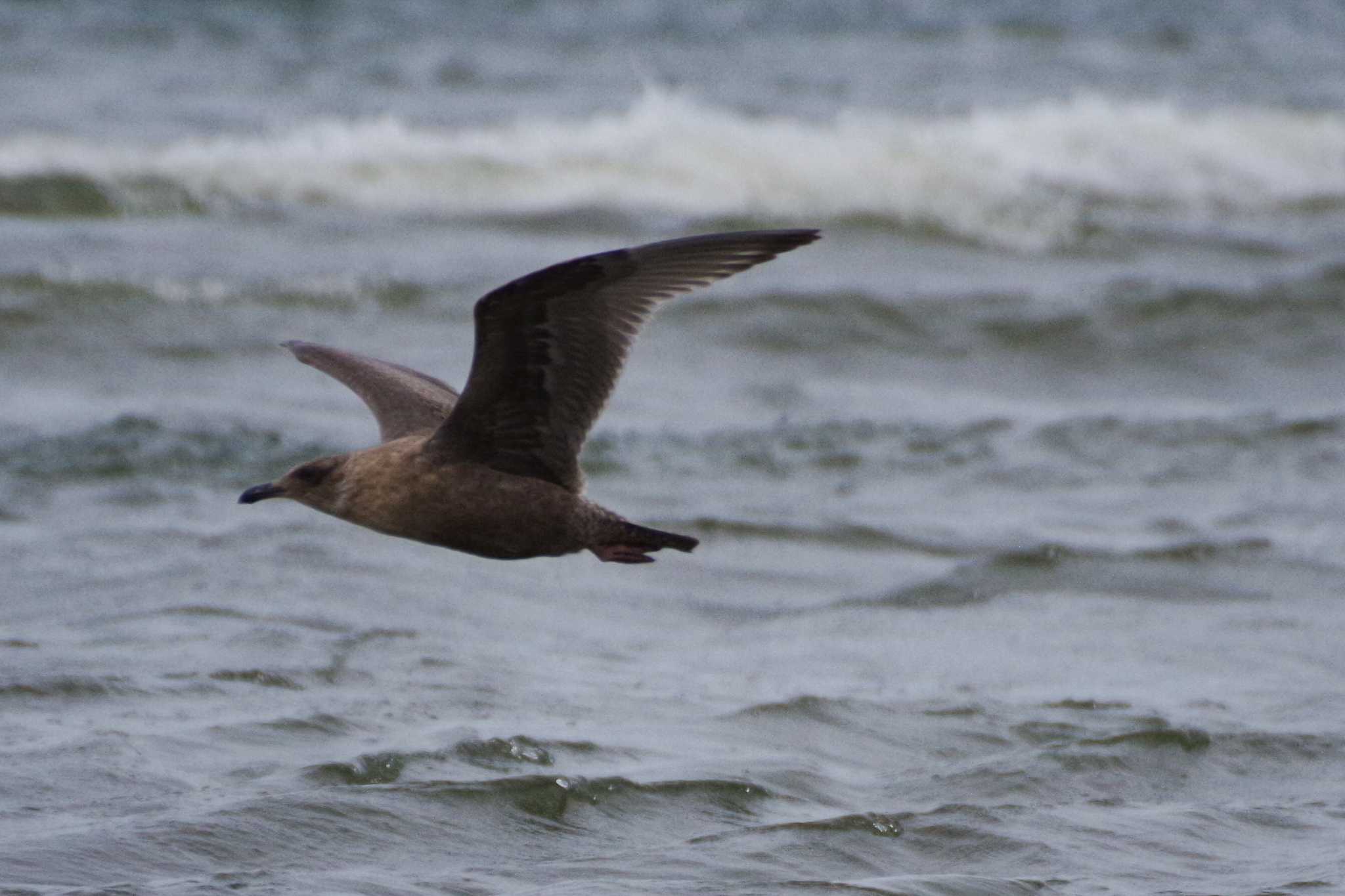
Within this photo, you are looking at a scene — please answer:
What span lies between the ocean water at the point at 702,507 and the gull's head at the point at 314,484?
2.03 feet

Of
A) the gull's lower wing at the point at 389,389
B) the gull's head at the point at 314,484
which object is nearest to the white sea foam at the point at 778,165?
the gull's lower wing at the point at 389,389

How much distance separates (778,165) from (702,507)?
677 cm

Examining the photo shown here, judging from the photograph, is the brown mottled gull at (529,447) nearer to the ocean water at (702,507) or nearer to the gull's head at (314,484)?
the gull's head at (314,484)

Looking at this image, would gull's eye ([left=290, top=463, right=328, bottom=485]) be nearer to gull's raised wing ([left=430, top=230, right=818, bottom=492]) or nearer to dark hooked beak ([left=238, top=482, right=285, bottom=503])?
dark hooked beak ([left=238, top=482, right=285, bottom=503])

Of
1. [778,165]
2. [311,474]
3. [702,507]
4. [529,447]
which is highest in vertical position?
[778,165]

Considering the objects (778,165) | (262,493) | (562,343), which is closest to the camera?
(562,343)

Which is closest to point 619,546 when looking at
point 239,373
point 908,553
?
point 908,553

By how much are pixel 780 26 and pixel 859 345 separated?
34.6 ft

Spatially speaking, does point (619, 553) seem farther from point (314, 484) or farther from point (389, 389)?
point (389, 389)

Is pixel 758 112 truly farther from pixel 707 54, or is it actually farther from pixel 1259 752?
pixel 1259 752

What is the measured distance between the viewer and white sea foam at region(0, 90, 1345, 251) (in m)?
12.8

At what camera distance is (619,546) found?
4.67m

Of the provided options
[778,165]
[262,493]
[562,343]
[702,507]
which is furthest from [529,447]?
[778,165]

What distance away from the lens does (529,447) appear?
15.0 feet
